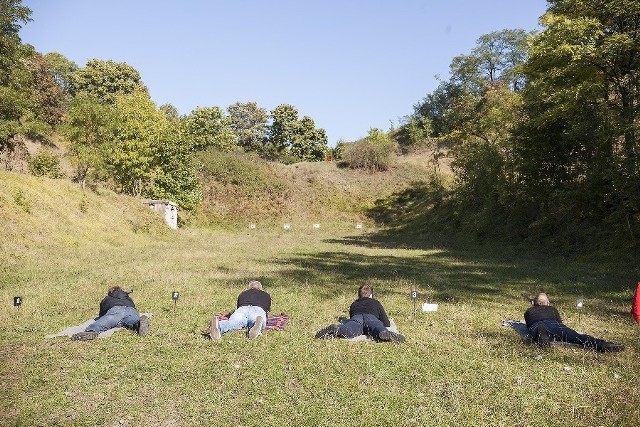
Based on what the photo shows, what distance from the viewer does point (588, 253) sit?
2664cm

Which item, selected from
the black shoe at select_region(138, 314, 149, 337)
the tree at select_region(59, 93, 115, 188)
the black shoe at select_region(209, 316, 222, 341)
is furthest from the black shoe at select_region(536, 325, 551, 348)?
the tree at select_region(59, 93, 115, 188)

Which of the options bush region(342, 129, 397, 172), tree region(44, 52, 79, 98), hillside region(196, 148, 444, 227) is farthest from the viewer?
tree region(44, 52, 79, 98)

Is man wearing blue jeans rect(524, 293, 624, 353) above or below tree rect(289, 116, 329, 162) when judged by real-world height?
below

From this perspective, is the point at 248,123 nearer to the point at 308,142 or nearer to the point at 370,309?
the point at 308,142

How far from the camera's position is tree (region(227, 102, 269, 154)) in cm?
9906

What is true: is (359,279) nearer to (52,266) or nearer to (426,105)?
(52,266)

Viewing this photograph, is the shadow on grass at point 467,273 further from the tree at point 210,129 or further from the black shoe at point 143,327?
the tree at point 210,129

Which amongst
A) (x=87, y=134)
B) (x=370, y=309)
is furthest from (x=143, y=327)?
(x=87, y=134)

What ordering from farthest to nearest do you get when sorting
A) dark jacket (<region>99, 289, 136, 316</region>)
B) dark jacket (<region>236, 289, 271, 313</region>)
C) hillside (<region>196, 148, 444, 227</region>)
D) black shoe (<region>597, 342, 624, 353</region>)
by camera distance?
hillside (<region>196, 148, 444, 227</region>) < dark jacket (<region>236, 289, 271, 313</region>) < dark jacket (<region>99, 289, 136, 316</region>) < black shoe (<region>597, 342, 624, 353</region>)

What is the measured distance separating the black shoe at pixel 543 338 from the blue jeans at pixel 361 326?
3.06 metres

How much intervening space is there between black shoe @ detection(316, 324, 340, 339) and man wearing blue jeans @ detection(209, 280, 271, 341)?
1.28m

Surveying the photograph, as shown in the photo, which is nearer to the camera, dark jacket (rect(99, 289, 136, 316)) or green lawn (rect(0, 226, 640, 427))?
green lawn (rect(0, 226, 640, 427))

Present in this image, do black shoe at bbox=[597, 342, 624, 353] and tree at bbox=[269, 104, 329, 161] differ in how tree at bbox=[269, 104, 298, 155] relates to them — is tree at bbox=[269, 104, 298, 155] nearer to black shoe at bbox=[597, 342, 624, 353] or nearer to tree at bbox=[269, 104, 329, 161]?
tree at bbox=[269, 104, 329, 161]

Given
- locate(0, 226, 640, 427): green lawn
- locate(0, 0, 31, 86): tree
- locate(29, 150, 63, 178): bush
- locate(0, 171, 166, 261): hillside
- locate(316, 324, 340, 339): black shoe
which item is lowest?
locate(0, 226, 640, 427): green lawn
